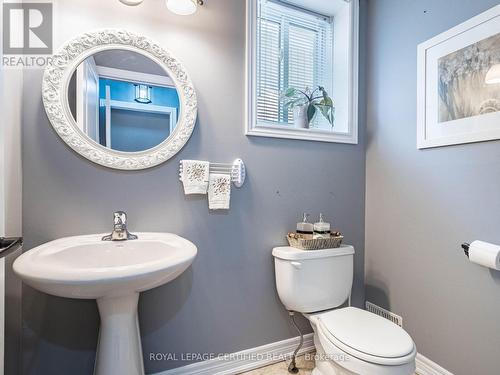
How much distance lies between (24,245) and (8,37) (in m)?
0.86

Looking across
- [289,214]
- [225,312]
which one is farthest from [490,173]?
[225,312]

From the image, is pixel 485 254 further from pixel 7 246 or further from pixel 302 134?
pixel 7 246

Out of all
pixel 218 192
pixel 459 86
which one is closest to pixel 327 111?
pixel 459 86

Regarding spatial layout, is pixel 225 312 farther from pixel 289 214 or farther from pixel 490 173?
pixel 490 173

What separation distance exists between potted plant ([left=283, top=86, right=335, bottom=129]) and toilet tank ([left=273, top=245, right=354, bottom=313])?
80 centimetres

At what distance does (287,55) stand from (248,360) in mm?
1948

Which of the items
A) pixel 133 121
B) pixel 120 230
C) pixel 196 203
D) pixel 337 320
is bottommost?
pixel 337 320

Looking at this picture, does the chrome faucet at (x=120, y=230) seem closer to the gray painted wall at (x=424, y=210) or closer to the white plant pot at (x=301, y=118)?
the white plant pot at (x=301, y=118)

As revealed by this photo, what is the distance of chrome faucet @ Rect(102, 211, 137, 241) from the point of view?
1.10 metres

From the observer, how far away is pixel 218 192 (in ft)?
4.36

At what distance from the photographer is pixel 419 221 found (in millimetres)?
1407

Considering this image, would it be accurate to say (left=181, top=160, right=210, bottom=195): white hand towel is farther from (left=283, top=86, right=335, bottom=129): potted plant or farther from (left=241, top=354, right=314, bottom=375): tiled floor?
(left=241, top=354, right=314, bottom=375): tiled floor

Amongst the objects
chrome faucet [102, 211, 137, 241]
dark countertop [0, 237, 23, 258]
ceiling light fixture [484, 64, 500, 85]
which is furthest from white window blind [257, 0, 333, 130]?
dark countertop [0, 237, 23, 258]

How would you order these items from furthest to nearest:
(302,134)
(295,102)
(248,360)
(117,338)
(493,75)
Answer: (295,102) < (302,134) < (248,360) < (493,75) < (117,338)
